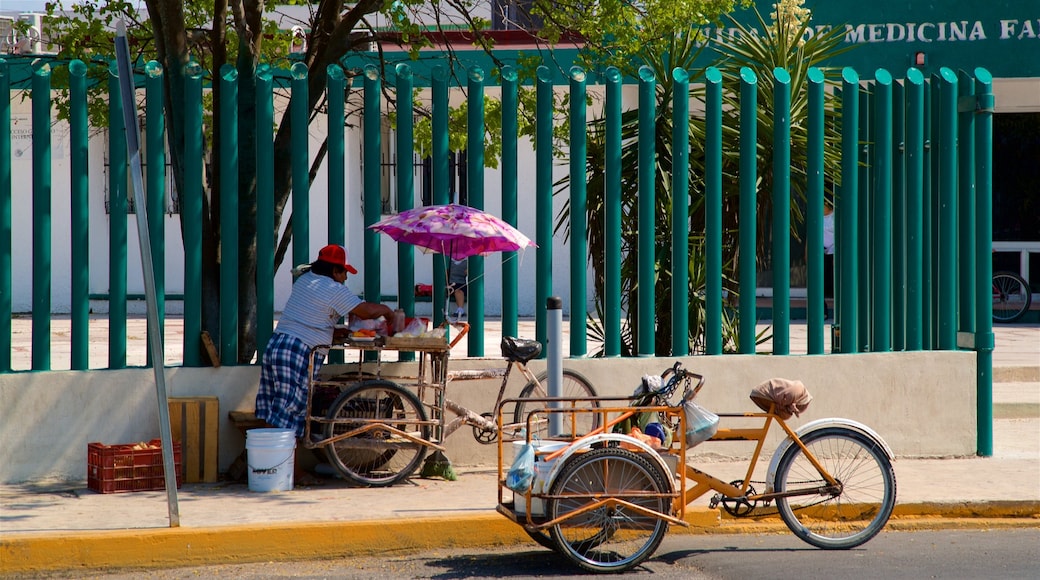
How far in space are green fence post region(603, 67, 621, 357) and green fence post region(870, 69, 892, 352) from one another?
206cm

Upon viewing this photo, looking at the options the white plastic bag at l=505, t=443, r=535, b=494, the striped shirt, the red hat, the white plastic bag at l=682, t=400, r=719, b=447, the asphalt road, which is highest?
the red hat

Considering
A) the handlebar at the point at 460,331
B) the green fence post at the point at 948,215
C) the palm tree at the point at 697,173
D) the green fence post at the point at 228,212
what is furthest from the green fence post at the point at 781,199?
the green fence post at the point at 228,212

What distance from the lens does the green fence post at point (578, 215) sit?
29.5ft

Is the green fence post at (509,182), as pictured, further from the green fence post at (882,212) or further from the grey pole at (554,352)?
the green fence post at (882,212)

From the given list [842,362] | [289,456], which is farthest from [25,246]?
[842,362]

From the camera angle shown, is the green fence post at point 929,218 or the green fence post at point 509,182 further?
the green fence post at point 929,218

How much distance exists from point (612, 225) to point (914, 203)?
239cm

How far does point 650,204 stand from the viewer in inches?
358

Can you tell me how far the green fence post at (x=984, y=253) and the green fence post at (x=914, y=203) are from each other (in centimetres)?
43

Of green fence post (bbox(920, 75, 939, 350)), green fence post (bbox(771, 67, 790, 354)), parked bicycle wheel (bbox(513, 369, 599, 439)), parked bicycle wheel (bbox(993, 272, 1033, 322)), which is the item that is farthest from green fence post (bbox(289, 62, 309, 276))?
parked bicycle wheel (bbox(993, 272, 1033, 322))

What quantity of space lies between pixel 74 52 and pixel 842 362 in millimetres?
6768

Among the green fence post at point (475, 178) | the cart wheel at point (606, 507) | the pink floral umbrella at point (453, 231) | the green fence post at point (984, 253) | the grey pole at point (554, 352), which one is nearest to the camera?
the cart wheel at point (606, 507)

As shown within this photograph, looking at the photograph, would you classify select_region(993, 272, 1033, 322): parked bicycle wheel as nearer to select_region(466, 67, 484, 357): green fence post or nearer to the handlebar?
select_region(466, 67, 484, 357): green fence post

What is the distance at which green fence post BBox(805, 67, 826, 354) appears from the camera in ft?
30.3
